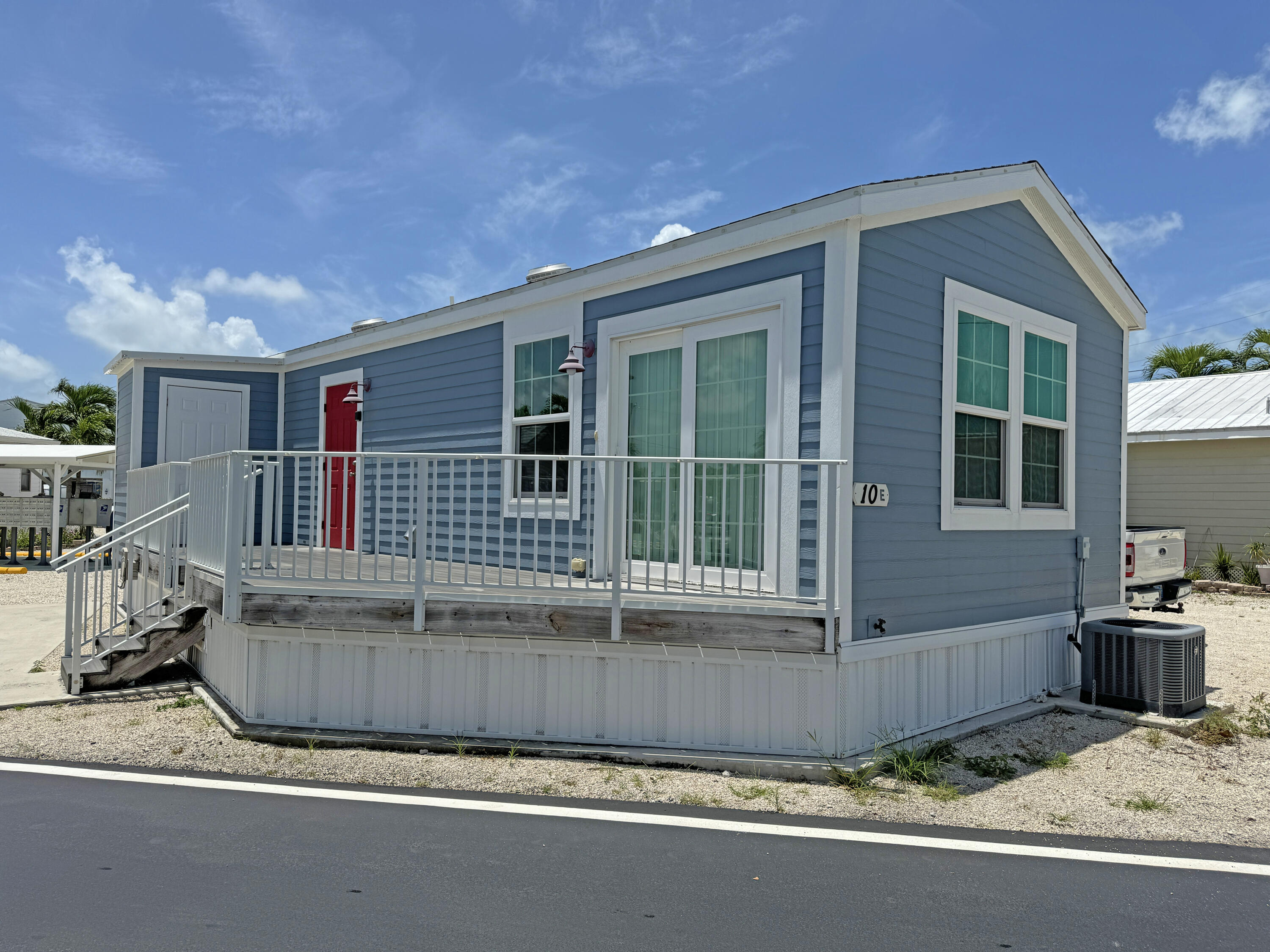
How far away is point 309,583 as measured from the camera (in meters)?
5.49

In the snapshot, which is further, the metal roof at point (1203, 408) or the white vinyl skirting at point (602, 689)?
the metal roof at point (1203, 408)

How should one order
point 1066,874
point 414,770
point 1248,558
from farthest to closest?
point 1248,558 → point 414,770 → point 1066,874

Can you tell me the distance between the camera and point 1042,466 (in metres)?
7.01

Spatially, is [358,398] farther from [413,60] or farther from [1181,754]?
[1181,754]

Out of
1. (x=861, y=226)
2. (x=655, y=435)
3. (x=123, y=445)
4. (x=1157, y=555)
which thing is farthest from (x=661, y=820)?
(x=123, y=445)

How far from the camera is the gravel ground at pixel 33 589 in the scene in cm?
1194

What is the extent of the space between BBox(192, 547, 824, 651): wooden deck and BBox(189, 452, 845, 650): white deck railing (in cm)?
3

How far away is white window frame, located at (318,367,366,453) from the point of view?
9367 millimetres

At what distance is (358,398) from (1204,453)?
13980 mm

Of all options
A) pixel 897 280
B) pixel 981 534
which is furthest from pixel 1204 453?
pixel 897 280

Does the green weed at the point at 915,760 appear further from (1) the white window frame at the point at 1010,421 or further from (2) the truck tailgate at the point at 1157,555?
(2) the truck tailgate at the point at 1157,555

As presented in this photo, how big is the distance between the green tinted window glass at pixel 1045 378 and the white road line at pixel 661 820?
381 cm

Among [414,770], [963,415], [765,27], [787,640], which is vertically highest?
[765,27]

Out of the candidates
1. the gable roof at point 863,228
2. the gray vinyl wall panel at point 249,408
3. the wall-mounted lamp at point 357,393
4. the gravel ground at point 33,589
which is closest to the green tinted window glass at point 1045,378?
the gable roof at point 863,228
